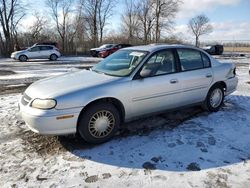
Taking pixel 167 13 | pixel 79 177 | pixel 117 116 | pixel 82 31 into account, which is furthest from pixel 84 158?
pixel 167 13

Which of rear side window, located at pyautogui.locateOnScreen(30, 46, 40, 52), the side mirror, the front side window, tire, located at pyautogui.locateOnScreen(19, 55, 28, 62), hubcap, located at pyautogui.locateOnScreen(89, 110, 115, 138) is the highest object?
rear side window, located at pyautogui.locateOnScreen(30, 46, 40, 52)

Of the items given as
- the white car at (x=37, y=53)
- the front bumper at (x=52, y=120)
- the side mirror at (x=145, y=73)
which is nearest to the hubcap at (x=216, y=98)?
the side mirror at (x=145, y=73)

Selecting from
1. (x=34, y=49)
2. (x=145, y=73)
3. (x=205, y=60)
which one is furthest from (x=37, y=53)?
(x=145, y=73)

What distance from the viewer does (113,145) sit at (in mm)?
4180

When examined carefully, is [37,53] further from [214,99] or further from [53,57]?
[214,99]

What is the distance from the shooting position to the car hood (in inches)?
154

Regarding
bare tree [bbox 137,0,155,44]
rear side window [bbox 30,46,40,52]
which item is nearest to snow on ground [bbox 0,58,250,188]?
rear side window [bbox 30,46,40,52]

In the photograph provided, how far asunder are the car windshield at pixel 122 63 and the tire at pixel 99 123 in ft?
2.26

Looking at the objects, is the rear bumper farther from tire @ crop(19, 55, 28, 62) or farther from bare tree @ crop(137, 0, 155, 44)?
bare tree @ crop(137, 0, 155, 44)

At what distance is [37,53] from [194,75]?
19.0 metres

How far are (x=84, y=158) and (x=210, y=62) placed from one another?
346 cm

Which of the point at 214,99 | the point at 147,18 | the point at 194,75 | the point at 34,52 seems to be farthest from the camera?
the point at 147,18

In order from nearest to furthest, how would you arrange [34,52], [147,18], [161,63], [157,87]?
[157,87] → [161,63] → [34,52] → [147,18]

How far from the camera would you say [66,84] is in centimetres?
421
